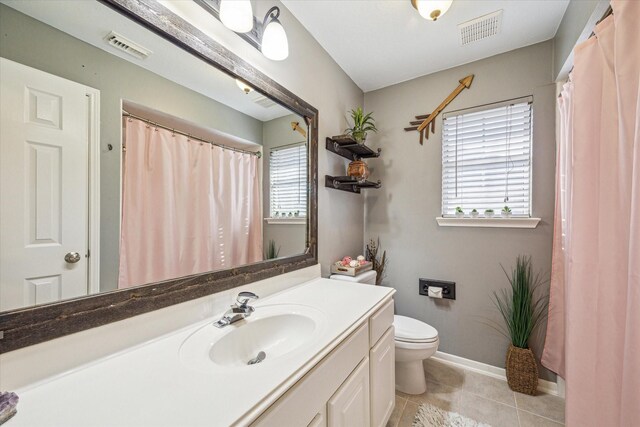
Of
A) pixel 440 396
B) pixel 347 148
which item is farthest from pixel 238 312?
pixel 440 396

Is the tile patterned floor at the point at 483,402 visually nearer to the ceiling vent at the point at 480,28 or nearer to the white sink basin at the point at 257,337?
the white sink basin at the point at 257,337

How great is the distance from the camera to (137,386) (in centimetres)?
59

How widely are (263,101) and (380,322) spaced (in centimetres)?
125

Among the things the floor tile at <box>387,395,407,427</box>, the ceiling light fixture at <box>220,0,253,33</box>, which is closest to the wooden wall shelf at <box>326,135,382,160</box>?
the ceiling light fixture at <box>220,0,253,33</box>

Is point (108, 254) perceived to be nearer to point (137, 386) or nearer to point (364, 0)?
point (137, 386)

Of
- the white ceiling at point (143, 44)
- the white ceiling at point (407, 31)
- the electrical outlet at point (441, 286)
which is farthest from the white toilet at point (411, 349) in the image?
the white ceiling at point (407, 31)

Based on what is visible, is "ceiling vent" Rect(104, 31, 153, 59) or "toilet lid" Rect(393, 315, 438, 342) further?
"toilet lid" Rect(393, 315, 438, 342)

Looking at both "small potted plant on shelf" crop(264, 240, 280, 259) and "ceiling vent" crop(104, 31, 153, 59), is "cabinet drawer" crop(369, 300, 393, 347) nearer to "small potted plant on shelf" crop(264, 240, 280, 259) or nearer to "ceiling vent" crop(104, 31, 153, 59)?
"small potted plant on shelf" crop(264, 240, 280, 259)

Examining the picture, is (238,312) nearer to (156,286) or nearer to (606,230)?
(156,286)

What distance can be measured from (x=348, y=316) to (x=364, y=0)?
65.1 inches

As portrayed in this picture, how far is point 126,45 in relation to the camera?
2.62 feet

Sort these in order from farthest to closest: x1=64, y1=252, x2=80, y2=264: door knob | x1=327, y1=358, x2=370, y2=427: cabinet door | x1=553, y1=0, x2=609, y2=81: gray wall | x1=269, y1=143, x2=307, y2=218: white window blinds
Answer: x1=269, y1=143, x2=307, y2=218: white window blinds
x1=553, y1=0, x2=609, y2=81: gray wall
x1=327, y1=358, x2=370, y2=427: cabinet door
x1=64, y1=252, x2=80, y2=264: door knob

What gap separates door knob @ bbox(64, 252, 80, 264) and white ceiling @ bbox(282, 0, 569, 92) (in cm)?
148

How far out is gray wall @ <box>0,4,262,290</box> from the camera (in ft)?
2.02
